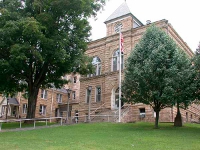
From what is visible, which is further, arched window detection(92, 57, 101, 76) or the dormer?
arched window detection(92, 57, 101, 76)

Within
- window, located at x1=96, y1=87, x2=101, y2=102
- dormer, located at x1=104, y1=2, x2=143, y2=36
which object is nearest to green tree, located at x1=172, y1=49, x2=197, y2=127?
dormer, located at x1=104, y1=2, x2=143, y2=36

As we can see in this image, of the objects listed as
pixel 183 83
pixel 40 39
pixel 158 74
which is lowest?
pixel 183 83

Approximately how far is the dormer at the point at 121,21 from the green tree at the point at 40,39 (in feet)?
31.6

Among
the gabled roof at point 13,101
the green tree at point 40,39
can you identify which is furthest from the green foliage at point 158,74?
the gabled roof at point 13,101

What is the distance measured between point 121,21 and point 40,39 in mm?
16978

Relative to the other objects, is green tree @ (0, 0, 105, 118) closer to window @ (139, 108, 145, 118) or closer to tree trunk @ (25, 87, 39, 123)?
tree trunk @ (25, 87, 39, 123)

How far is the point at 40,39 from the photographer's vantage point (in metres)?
23.0

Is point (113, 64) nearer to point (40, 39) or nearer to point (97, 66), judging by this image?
point (97, 66)

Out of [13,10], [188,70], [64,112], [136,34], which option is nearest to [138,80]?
[188,70]

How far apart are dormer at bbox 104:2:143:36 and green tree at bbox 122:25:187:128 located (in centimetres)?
1376

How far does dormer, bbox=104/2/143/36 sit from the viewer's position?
121 ft

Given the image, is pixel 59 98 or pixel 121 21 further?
pixel 59 98

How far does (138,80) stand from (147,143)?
742 centimetres

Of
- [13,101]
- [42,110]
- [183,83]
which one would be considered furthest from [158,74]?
[13,101]
